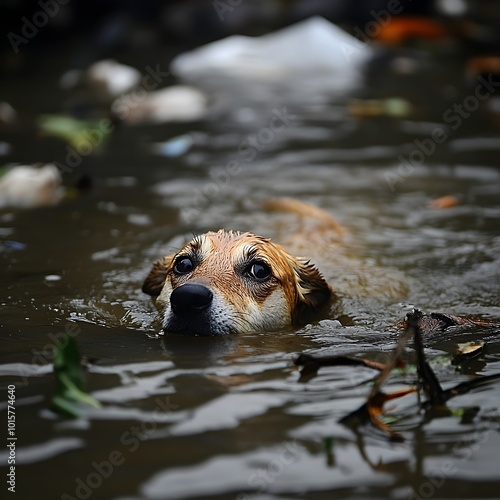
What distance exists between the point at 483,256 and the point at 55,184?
3.14 m

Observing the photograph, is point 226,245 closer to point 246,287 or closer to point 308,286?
point 246,287

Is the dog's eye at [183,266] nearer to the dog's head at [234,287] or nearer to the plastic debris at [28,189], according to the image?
the dog's head at [234,287]

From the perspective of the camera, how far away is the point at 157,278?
4746 mm

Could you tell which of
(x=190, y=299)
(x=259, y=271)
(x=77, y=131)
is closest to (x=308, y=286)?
(x=259, y=271)

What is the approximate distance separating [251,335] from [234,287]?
0.27 metres

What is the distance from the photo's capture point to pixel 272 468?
267cm

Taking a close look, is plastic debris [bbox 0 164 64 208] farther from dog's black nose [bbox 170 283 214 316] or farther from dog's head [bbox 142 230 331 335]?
dog's black nose [bbox 170 283 214 316]

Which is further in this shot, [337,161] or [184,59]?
[184,59]

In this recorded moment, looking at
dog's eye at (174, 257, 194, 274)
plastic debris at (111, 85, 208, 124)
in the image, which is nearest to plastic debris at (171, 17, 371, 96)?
plastic debris at (111, 85, 208, 124)

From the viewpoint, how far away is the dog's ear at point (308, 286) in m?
4.61

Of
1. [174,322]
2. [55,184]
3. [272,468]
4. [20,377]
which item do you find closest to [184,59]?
[55,184]

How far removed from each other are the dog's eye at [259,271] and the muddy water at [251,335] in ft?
1.22

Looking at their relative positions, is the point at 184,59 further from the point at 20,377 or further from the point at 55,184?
the point at 20,377

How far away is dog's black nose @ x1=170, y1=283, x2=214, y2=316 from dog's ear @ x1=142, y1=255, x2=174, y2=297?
77 cm
